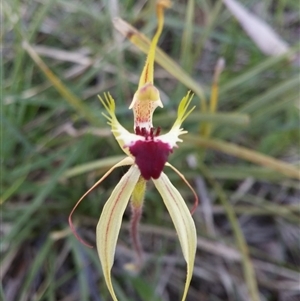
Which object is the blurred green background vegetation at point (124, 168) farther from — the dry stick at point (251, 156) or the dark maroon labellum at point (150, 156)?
the dark maroon labellum at point (150, 156)

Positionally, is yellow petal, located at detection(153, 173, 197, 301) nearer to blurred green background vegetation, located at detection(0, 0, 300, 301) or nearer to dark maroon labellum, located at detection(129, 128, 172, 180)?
dark maroon labellum, located at detection(129, 128, 172, 180)

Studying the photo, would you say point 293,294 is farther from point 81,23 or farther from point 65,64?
point 81,23

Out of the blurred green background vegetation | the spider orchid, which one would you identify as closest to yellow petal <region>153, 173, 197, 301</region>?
the spider orchid

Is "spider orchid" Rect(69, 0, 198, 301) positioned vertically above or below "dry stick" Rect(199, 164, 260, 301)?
below

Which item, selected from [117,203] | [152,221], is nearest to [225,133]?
[152,221]

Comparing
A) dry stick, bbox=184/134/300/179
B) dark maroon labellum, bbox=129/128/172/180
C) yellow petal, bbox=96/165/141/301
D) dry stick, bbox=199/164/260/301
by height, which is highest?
dry stick, bbox=184/134/300/179

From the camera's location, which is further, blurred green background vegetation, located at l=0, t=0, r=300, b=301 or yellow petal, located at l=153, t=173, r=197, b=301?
blurred green background vegetation, located at l=0, t=0, r=300, b=301
